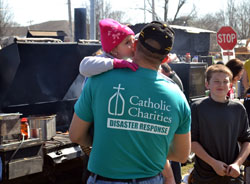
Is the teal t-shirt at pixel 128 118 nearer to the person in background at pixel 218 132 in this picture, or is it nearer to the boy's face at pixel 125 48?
the boy's face at pixel 125 48

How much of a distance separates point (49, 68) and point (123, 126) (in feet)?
13.1

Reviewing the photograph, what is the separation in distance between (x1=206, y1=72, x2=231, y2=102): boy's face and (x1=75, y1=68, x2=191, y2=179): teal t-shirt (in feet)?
4.20

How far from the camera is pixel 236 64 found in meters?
4.38

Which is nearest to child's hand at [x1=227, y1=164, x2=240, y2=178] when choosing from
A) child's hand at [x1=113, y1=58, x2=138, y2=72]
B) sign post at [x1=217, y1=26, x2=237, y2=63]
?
child's hand at [x1=113, y1=58, x2=138, y2=72]

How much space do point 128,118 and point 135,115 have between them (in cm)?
4

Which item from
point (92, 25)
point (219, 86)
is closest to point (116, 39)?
point (219, 86)

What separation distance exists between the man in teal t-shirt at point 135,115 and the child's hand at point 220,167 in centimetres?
116

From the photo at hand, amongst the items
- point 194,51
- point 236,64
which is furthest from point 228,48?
point 194,51

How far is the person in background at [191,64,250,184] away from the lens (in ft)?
9.93

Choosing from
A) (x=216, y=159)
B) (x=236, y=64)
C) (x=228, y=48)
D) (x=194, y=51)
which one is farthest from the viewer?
(x=194, y=51)

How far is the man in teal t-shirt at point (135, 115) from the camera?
5.93ft

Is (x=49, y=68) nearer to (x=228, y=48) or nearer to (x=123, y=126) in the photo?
(x=123, y=126)

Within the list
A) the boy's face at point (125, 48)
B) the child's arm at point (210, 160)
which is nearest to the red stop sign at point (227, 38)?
the child's arm at point (210, 160)

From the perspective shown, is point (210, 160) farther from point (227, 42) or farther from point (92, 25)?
point (92, 25)
